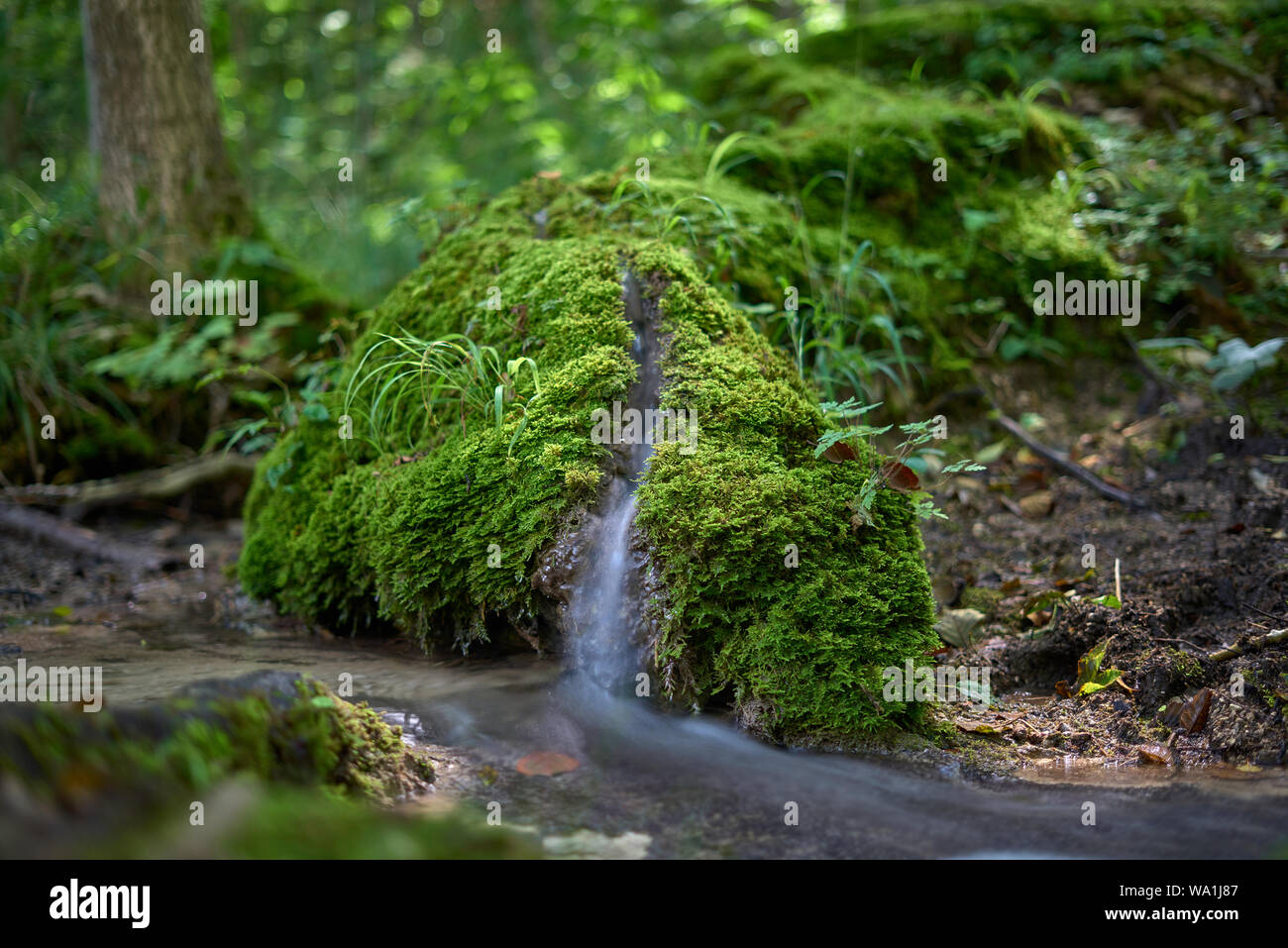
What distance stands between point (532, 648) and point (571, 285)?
1500mm

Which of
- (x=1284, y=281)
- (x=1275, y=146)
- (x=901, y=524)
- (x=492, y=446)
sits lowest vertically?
(x=901, y=524)

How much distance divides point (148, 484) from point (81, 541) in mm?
575

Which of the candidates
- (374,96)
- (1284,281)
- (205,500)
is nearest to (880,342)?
(1284,281)

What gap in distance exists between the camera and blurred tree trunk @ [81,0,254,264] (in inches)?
247

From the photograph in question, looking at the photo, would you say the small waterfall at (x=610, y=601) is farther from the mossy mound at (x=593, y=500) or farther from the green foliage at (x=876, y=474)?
the green foliage at (x=876, y=474)

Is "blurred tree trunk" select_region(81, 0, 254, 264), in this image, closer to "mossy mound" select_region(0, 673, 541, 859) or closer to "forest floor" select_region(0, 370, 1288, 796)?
"forest floor" select_region(0, 370, 1288, 796)

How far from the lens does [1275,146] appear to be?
5812 millimetres

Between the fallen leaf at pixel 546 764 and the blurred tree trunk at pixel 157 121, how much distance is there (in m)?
5.46

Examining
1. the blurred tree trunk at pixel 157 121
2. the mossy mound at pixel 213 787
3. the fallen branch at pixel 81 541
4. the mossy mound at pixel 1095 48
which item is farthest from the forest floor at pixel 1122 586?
the blurred tree trunk at pixel 157 121

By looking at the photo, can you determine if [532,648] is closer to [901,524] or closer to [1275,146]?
[901,524]

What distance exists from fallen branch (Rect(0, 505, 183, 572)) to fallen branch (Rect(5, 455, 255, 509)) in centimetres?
18

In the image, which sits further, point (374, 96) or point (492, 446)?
point (374, 96)
